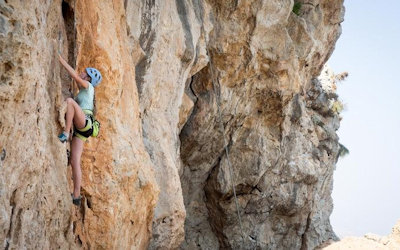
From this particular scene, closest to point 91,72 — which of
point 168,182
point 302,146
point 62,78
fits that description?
point 62,78

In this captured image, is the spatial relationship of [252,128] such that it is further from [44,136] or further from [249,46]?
[44,136]

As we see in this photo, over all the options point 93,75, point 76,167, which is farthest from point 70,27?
point 76,167

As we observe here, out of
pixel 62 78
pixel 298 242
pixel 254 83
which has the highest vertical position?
pixel 254 83

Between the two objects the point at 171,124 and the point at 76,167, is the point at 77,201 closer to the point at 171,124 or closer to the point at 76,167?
the point at 76,167

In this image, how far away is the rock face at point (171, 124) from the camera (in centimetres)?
409

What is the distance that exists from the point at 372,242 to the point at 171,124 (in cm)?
1146

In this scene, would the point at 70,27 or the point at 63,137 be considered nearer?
the point at 63,137

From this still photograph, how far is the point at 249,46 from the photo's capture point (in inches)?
539

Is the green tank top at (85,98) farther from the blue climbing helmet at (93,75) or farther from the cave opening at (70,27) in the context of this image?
the cave opening at (70,27)

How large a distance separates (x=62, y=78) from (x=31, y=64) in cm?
148

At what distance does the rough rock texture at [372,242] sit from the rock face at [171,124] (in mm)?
1857

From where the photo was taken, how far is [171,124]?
9.57 metres

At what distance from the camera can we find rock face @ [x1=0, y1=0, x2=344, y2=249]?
161 inches

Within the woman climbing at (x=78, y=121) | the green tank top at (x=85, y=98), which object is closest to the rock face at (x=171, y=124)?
the woman climbing at (x=78, y=121)
